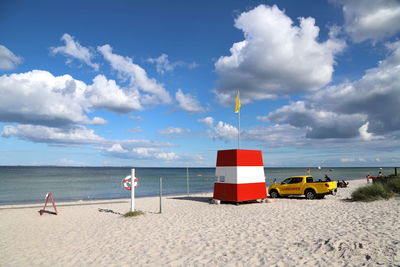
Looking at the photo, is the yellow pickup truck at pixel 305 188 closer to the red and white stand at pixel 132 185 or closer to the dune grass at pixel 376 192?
the dune grass at pixel 376 192

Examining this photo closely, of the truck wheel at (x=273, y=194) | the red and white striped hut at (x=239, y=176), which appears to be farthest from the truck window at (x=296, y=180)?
the red and white striped hut at (x=239, y=176)

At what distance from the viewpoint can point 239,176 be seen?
16.1 m

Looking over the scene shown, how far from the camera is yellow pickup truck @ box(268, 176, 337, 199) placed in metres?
17.5

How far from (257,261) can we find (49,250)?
246 inches

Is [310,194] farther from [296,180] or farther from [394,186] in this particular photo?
[394,186]

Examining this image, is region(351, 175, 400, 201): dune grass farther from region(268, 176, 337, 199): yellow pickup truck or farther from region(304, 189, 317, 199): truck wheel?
region(304, 189, 317, 199): truck wheel

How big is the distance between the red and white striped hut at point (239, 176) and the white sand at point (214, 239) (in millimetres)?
3282

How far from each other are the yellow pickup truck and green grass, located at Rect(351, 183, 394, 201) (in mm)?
1788

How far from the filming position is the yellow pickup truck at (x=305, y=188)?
17.5 meters

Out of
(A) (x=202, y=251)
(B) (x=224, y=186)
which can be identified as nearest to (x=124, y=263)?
(A) (x=202, y=251)

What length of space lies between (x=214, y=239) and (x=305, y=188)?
464 inches

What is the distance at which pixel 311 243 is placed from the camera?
731 cm

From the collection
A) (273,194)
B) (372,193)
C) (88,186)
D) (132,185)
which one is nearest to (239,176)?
(273,194)

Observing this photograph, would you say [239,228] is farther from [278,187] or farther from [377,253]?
[278,187]
